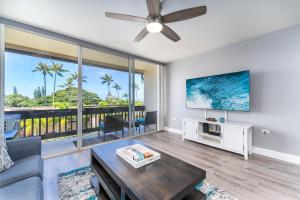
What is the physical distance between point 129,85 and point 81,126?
1.64 m

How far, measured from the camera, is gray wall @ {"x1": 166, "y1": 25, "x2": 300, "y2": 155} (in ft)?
8.09

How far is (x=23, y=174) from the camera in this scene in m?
1.33

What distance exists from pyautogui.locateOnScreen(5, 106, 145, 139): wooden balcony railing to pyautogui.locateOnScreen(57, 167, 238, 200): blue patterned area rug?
137 cm

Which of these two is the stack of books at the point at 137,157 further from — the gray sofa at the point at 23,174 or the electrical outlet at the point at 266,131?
the electrical outlet at the point at 266,131

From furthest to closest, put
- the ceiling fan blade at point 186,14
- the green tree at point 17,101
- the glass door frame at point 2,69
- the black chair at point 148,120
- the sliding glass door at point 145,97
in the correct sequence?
the black chair at point 148,120 → the sliding glass door at point 145,97 → the green tree at point 17,101 → the glass door frame at point 2,69 → the ceiling fan blade at point 186,14

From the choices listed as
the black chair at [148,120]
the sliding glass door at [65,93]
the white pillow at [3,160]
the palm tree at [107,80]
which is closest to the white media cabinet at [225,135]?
the black chair at [148,120]

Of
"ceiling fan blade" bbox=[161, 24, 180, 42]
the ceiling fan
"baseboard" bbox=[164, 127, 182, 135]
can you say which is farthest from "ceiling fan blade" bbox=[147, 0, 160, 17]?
"baseboard" bbox=[164, 127, 182, 135]

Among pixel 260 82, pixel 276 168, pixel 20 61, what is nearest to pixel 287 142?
pixel 276 168

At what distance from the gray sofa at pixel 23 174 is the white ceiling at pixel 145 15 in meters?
1.91

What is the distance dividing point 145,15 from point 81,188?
266cm

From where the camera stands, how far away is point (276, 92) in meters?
2.65

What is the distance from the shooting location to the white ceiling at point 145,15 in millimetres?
1919

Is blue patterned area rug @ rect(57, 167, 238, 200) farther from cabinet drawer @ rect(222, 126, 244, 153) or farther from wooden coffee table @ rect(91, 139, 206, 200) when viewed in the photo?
cabinet drawer @ rect(222, 126, 244, 153)

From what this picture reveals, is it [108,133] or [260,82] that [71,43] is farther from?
[260,82]
